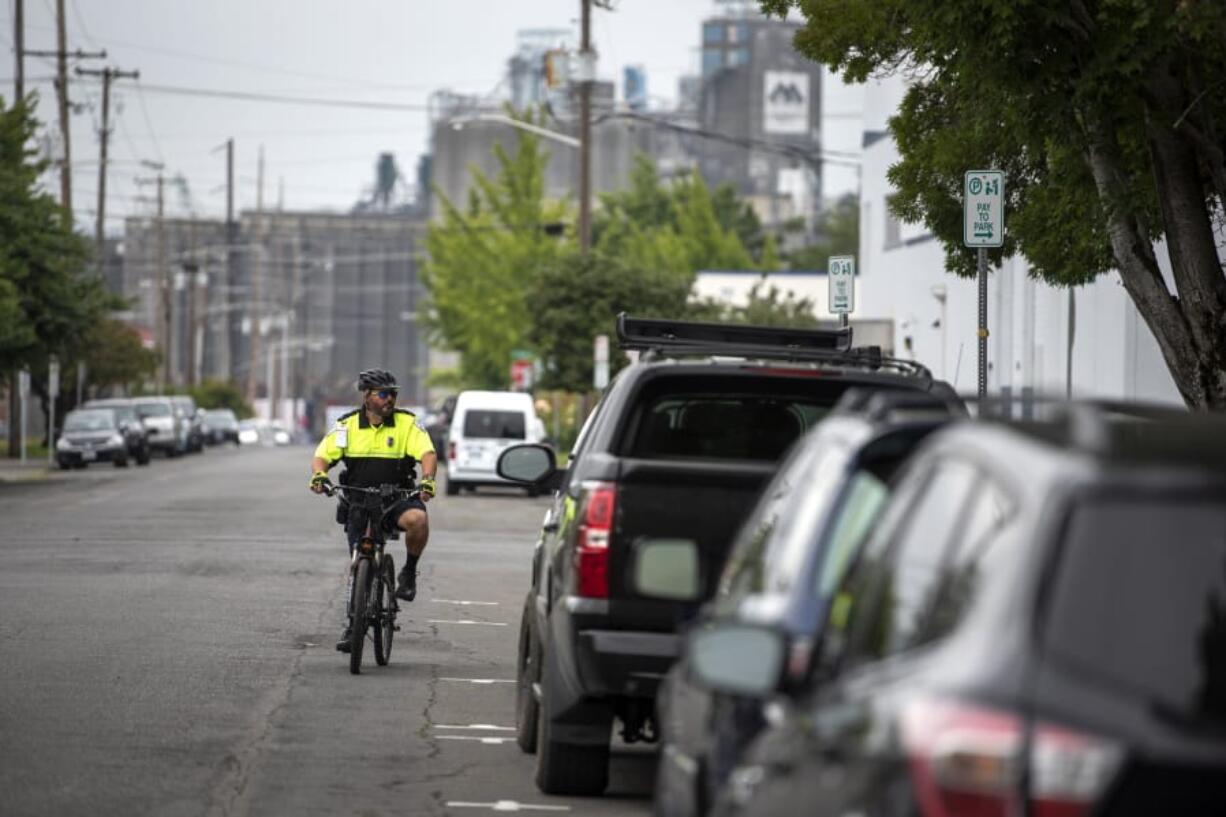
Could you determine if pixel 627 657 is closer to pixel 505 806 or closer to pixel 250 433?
pixel 505 806

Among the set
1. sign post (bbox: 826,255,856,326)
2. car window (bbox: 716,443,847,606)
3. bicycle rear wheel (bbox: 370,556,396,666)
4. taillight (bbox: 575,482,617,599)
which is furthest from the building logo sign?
car window (bbox: 716,443,847,606)

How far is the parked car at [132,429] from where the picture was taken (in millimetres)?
65375

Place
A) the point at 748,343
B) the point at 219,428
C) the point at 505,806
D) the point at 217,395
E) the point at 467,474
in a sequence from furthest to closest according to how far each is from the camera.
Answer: the point at 217,395 < the point at 219,428 < the point at 467,474 < the point at 748,343 < the point at 505,806

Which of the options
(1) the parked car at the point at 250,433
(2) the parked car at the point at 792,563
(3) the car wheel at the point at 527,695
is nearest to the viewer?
(2) the parked car at the point at 792,563

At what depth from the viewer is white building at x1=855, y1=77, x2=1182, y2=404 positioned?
3378cm

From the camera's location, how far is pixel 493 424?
46125 millimetres

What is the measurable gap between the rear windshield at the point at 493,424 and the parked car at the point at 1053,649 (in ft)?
135

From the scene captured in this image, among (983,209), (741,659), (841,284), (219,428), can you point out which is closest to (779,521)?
(741,659)

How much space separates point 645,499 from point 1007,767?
5.73m

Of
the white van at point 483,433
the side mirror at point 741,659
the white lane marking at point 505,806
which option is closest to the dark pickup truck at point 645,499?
the white lane marking at point 505,806

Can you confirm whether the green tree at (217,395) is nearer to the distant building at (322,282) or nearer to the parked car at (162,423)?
the distant building at (322,282)

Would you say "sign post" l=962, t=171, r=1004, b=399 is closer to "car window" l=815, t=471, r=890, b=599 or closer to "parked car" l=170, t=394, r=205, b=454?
"car window" l=815, t=471, r=890, b=599

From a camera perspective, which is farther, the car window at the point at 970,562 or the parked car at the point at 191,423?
the parked car at the point at 191,423

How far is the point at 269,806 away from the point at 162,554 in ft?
54.4
